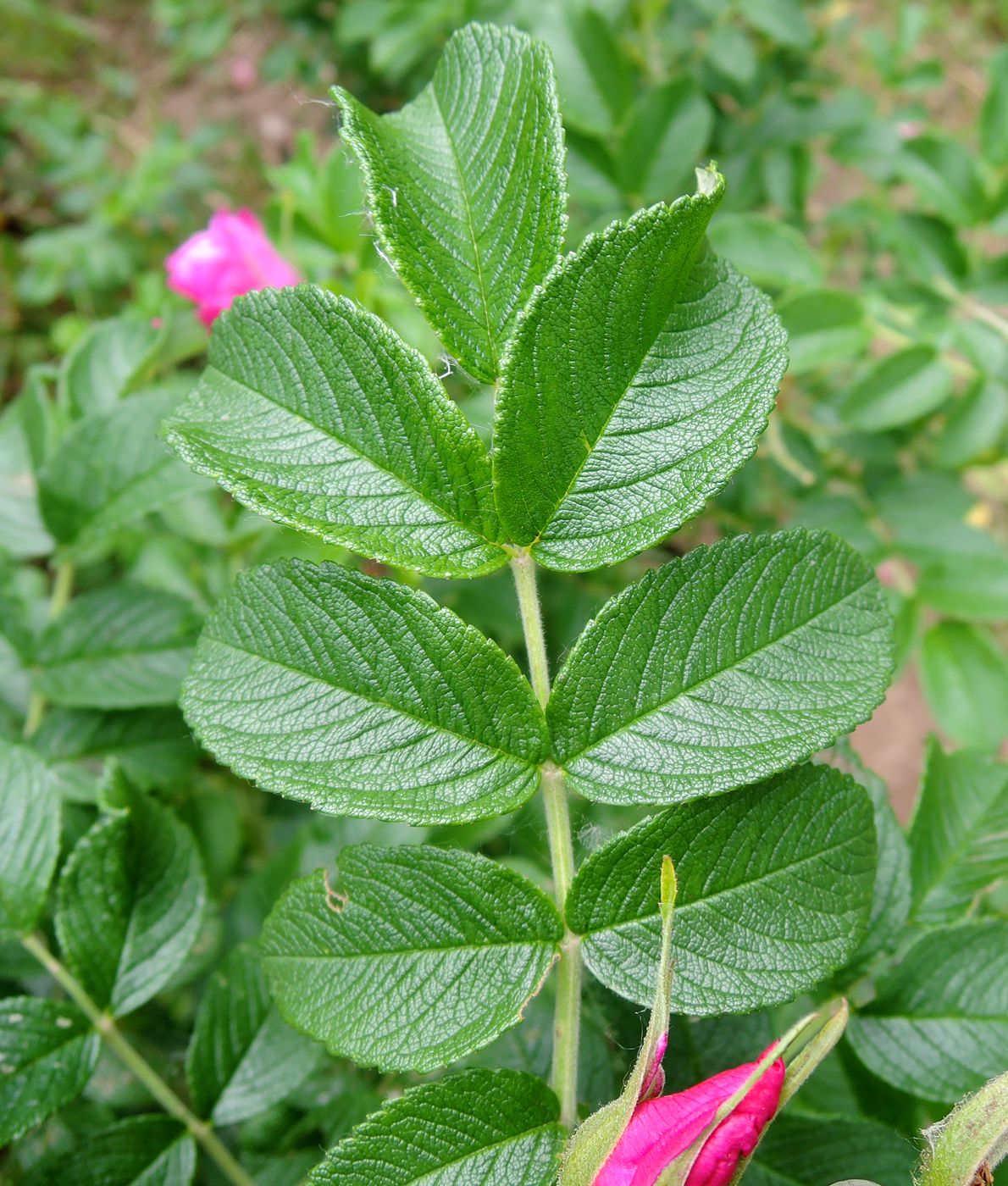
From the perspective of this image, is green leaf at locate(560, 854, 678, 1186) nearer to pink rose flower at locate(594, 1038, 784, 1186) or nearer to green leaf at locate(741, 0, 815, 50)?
pink rose flower at locate(594, 1038, 784, 1186)

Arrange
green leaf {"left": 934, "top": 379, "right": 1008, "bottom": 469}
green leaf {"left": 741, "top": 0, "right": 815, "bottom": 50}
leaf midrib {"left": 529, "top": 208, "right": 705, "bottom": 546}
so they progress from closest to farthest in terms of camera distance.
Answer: leaf midrib {"left": 529, "top": 208, "right": 705, "bottom": 546} < green leaf {"left": 934, "top": 379, "right": 1008, "bottom": 469} < green leaf {"left": 741, "top": 0, "right": 815, "bottom": 50}

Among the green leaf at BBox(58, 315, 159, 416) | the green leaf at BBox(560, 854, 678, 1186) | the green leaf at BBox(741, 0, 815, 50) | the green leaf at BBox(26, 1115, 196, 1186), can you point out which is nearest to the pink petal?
the green leaf at BBox(560, 854, 678, 1186)

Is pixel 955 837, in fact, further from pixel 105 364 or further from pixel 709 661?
pixel 105 364

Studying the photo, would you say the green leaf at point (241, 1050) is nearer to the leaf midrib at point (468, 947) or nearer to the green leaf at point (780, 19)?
the leaf midrib at point (468, 947)

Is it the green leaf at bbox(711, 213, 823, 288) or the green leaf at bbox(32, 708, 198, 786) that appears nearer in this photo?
the green leaf at bbox(32, 708, 198, 786)

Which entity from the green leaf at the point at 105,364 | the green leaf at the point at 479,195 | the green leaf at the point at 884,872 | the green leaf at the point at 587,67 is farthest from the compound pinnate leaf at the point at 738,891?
the green leaf at the point at 587,67

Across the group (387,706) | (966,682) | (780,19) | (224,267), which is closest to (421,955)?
(387,706)
